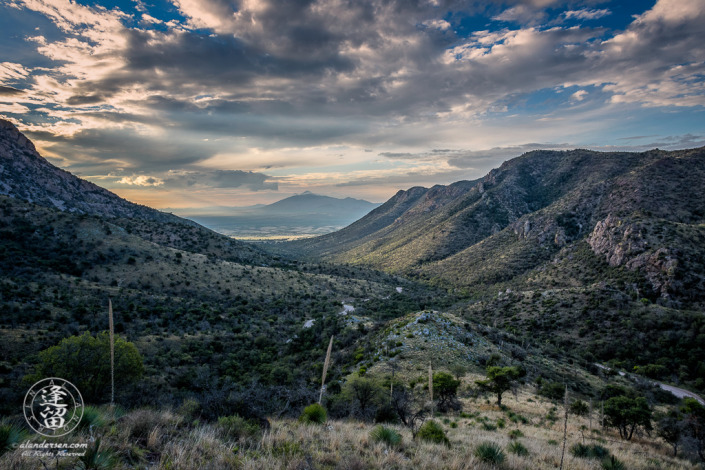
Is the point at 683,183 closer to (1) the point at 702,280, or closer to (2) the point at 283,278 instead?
(1) the point at 702,280

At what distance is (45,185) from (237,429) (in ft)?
349

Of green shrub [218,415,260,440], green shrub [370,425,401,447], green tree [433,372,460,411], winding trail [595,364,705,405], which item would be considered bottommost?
winding trail [595,364,705,405]

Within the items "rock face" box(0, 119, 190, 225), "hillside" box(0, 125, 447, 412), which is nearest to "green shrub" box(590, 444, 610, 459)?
"hillside" box(0, 125, 447, 412)

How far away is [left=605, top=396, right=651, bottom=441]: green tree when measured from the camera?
13.3m

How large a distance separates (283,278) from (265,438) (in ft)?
173

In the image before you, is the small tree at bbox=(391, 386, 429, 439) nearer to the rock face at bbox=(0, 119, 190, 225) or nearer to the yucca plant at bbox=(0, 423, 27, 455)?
the yucca plant at bbox=(0, 423, 27, 455)

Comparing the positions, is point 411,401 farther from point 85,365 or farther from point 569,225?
point 569,225

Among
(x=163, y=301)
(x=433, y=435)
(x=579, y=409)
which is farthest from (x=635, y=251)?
(x=163, y=301)

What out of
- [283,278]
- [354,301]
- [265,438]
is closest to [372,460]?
[265,438]

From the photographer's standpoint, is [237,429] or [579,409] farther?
[579,409]

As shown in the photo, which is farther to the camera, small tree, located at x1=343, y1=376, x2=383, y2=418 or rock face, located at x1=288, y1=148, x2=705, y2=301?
rock face, located at x1=288, y1=148, x2=705, y2=301

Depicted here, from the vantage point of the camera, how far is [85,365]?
50.2 ft

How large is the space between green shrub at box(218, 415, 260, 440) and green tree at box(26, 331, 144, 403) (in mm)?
12173

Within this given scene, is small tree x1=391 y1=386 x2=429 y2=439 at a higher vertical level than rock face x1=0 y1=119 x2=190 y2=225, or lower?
lower
